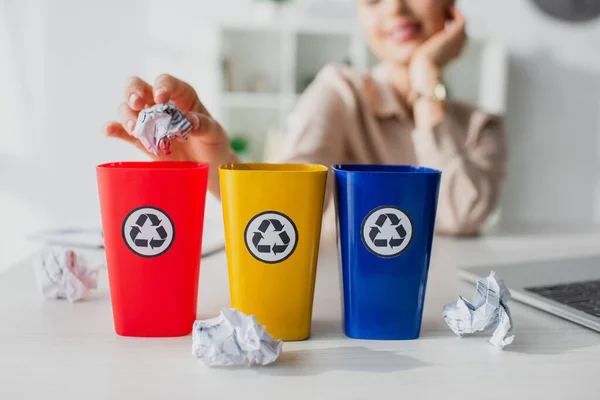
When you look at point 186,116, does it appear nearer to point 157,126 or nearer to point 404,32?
point 157,126

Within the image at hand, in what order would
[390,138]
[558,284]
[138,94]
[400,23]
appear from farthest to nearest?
[390,138], [400,23], [558,284], [138,94]

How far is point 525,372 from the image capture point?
0.55 metres

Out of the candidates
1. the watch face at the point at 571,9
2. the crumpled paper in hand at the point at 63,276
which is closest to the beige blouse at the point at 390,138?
the crumpled paper in hand at the point at 63,276

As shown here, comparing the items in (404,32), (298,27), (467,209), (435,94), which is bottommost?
(467,209)

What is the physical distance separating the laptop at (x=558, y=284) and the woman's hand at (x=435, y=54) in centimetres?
74

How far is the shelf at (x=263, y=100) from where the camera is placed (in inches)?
128

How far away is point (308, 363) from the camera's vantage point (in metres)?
0.56

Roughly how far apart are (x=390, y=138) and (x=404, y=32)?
0.27 meters

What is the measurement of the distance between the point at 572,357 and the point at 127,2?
3307 millimetres

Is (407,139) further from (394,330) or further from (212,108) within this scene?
(212,108)

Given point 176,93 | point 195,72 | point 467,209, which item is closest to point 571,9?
point 195,72

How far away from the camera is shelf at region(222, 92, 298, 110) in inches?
128

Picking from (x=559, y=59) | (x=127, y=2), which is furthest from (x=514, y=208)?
(x=127, y=2)

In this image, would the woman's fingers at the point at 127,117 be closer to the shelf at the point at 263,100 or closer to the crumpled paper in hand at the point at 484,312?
the crumpled paper in hand at the point at 484,312
